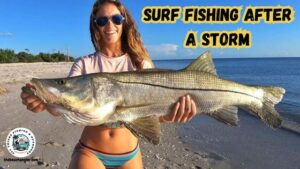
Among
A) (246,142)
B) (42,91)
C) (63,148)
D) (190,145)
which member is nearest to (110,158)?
A: (42,91)

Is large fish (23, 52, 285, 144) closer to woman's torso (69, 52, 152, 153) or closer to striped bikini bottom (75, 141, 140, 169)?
woman's torso (69, 52, 152, 153)

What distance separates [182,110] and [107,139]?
901mm

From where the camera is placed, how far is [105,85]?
155 inches

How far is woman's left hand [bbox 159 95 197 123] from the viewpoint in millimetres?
4195

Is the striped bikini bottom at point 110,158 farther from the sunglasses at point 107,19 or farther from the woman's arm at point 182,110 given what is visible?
the sunglasses at point 107,19

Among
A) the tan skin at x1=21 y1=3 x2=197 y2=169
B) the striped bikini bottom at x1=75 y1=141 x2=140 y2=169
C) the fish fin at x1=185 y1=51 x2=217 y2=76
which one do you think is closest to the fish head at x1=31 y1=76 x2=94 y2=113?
the tan skin at x1=21 y1=3 x2=197 y2=169

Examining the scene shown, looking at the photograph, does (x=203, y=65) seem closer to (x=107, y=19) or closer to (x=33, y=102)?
(x=107, y=19)

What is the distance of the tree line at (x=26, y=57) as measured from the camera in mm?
69812

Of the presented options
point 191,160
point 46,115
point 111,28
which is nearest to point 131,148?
point 111,28

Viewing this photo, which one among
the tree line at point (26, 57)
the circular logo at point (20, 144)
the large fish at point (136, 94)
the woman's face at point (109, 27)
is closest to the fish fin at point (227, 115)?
the large fish at point (136, 94)

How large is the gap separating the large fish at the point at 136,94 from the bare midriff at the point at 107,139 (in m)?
0.54

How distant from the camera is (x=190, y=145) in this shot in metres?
9.85

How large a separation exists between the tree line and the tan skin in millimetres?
66470

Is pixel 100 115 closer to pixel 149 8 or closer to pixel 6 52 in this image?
pixel 149 8
